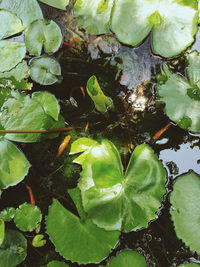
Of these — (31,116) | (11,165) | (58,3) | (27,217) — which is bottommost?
(27,217)

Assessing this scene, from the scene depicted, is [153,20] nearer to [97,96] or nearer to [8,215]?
[97,96]

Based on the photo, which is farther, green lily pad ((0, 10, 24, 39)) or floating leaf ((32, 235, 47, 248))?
green lily pad ((0, 10, 24, 39))

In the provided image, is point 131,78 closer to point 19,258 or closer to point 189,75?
point 189,75

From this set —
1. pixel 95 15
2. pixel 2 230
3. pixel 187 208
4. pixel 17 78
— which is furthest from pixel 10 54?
pixel 187 208

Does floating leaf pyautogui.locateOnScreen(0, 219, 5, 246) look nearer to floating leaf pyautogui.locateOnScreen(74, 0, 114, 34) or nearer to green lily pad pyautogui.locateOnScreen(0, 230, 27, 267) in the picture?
green lily pad pyautogui.locateOnScreen(0, 230, 27, 267)

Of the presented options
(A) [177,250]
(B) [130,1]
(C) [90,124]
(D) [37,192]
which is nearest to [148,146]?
(C) [90,124]

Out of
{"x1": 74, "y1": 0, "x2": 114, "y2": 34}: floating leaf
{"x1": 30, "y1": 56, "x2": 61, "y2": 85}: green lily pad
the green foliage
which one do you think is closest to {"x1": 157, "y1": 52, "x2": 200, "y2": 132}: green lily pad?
the green foliage
